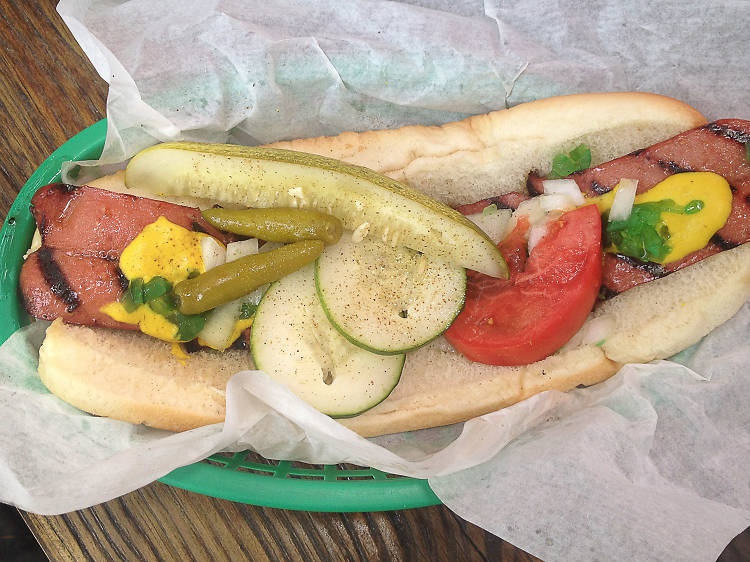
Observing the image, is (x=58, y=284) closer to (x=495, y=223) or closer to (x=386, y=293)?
(x=386, y=293)

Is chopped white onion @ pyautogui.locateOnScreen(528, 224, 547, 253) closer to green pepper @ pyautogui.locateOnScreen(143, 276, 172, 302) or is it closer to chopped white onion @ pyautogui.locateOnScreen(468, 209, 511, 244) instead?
chopped white onion @ pyautogui.locateOnScreen(468, 209, 511, 244)

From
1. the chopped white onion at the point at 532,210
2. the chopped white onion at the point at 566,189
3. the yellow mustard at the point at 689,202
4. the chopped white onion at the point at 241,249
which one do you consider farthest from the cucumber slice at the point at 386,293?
the yellow mustard at the point at 689,202

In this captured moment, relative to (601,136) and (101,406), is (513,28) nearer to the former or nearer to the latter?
(601,136)

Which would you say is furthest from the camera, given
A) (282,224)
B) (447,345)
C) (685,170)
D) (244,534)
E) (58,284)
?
(244,534)

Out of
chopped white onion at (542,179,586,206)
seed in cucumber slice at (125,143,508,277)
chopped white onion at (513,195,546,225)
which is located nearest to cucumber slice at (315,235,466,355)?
seed in cucumber slice at (125,143,508,277)

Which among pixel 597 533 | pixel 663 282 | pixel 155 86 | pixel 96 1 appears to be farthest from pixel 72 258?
pixel 663 282

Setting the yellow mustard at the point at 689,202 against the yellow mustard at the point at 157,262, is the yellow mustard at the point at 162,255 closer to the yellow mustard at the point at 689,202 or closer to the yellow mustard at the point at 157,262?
the yellow mustard at the point at 157,262

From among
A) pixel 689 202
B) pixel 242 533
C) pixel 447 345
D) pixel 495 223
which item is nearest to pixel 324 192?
pixel 495 223
